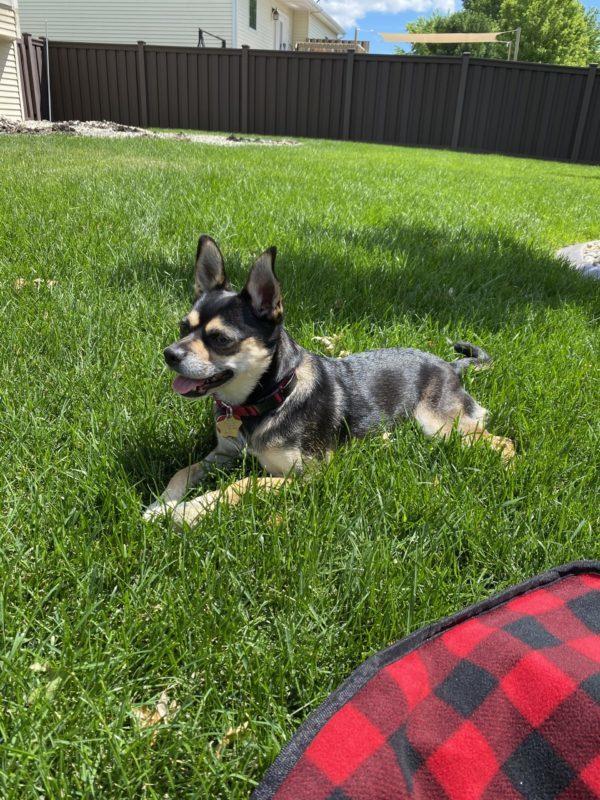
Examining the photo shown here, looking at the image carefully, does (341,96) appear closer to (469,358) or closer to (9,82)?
(9,82)

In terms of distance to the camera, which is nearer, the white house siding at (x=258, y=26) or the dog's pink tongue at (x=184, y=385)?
the dog's pink tongue at (x=184, y=385)

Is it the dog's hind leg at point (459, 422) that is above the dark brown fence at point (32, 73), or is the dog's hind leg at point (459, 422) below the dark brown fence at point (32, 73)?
below

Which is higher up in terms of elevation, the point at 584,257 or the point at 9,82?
the point at 9,82

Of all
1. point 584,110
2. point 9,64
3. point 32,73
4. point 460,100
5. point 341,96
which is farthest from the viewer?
point 341,96

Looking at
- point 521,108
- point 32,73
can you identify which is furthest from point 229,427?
point 521,108

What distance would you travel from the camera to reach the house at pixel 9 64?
16.1 meters

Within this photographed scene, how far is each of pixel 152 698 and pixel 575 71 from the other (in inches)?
867

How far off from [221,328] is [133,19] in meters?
30.7

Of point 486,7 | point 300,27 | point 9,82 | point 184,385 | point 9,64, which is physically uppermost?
point 486,7

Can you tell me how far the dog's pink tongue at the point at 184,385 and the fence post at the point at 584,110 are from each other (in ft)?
68.2

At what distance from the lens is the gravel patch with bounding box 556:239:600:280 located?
5.75 meters

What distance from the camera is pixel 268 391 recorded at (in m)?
2.58

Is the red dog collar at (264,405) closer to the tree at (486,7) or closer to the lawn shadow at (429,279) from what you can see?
the lawn shadow at (429,279)

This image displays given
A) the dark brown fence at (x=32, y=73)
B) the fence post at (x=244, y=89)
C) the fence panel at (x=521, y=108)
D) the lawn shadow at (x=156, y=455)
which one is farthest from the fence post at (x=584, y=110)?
the lawn shadow at (x=156, y=455)
